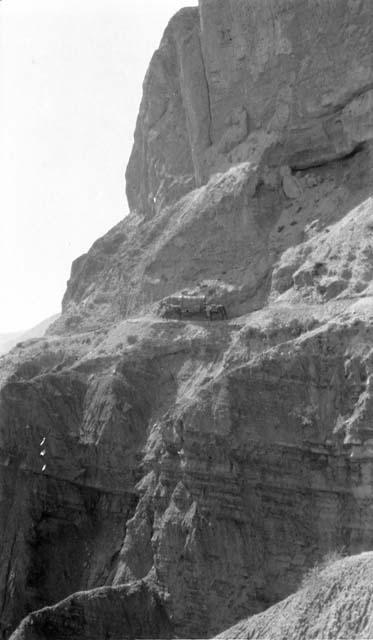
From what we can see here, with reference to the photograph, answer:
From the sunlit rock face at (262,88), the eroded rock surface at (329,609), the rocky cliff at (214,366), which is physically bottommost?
the eroded rock surface at (329,609)

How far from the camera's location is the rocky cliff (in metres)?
40.5

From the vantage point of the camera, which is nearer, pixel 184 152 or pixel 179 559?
pixel 179 559

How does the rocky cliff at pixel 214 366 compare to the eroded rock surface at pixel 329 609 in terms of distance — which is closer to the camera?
the eroded rock surface at pixel 329 609

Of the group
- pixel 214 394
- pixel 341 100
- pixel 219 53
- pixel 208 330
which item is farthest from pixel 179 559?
pixel 219 53

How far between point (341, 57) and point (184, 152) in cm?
898

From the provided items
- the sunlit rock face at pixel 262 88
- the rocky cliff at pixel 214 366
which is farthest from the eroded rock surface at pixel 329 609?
the sunlit rock face at pixel 262 88

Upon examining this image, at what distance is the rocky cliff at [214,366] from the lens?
40500 millimetres

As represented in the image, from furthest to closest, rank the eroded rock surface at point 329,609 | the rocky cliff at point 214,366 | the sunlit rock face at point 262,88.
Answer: the sunlit rock face at point 262,88 → the rocky cliff at point 214,366 → the eroded rock surface at point 329,609

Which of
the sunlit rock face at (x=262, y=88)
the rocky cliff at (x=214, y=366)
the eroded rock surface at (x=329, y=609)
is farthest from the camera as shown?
the sunlit rock face at (x=262, y=88)

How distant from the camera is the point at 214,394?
140 feet

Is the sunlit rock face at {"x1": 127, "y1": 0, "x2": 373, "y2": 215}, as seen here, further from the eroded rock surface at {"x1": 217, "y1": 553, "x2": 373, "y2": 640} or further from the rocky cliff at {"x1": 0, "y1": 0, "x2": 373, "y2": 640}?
the eroded rock surface at {"x1": 217, "y1": 553, "x2": 373, "y2": 640}

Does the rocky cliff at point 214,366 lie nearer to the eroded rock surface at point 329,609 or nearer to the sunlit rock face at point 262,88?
the sunlit rock face at point 262,88

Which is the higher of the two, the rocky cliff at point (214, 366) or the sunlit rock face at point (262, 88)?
the sunlit rock face at point (262, 88)

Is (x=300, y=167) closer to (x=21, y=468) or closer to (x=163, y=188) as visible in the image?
(x=163, y=188)
